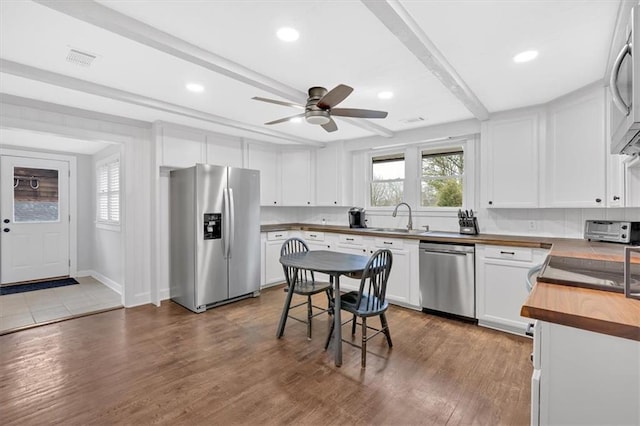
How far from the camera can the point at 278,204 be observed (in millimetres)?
5531

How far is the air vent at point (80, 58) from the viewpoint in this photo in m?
2.30

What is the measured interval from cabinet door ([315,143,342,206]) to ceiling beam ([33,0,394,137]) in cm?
→ 231

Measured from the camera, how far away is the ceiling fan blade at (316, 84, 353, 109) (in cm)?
215

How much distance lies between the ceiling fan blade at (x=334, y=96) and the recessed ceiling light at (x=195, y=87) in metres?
1.25

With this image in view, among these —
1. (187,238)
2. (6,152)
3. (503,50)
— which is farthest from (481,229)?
(6,152)

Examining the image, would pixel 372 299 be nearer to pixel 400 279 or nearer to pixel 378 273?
pixel 378 273

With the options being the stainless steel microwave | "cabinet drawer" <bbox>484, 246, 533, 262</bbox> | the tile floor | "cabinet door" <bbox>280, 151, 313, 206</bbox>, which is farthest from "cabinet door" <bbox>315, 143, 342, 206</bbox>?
the stainless steel microwave

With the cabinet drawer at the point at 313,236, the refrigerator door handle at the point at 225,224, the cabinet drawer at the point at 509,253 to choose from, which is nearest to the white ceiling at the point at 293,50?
the refrigerator door handle at the point at 225,224

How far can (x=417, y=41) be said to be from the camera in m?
2.02

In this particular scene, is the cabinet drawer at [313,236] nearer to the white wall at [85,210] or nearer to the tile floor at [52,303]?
the tile floor at [52,303]

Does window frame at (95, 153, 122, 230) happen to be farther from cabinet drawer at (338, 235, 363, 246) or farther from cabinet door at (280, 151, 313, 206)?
cabinet drawer at (338, 235, 363, 246)

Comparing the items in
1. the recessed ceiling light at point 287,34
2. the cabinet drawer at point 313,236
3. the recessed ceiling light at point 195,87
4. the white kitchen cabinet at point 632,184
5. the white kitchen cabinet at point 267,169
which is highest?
the recessed ceiling light at point 195,87

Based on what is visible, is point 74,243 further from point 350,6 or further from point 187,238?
point 350,6

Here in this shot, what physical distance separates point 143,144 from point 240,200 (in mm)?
1444
